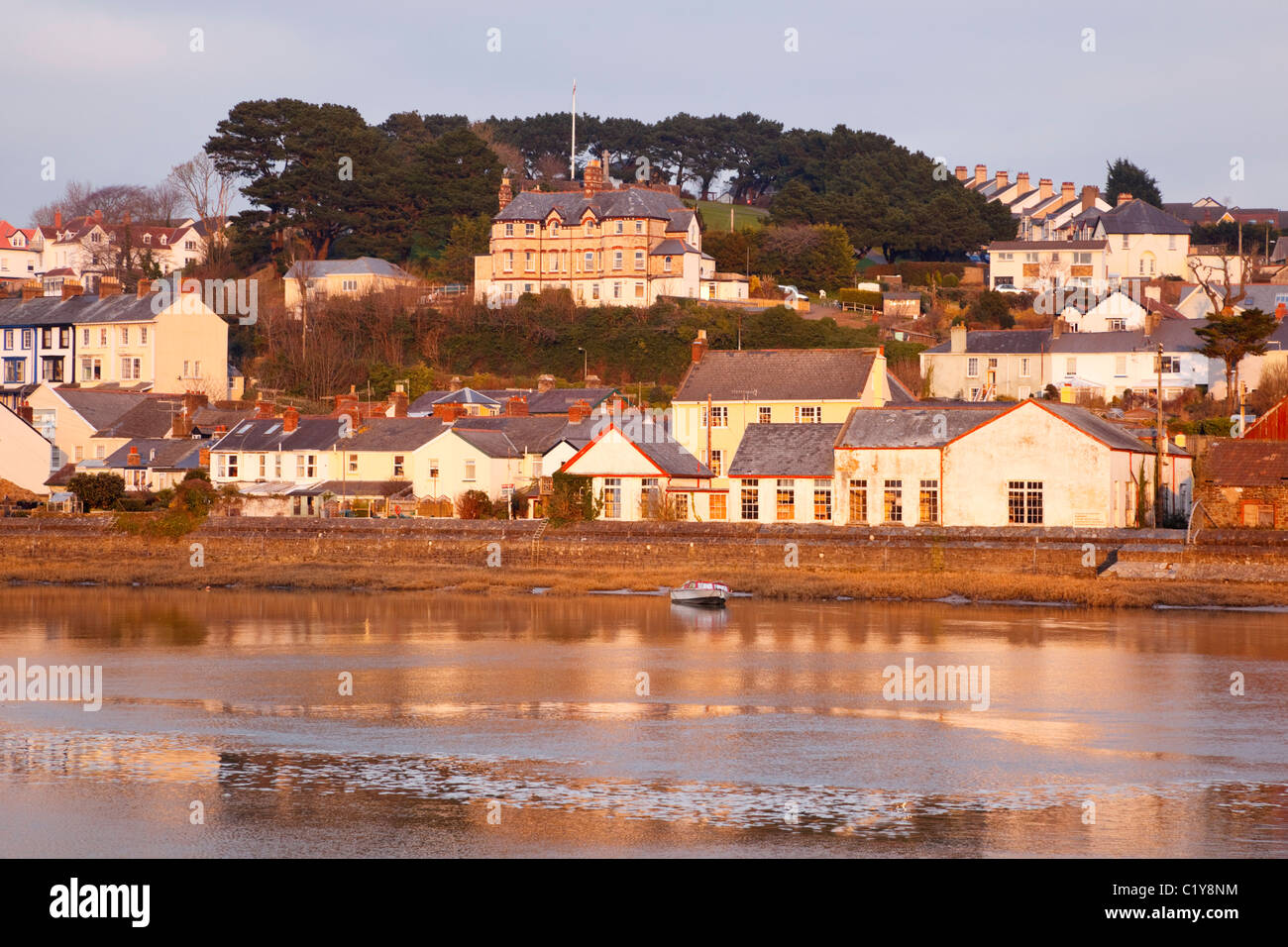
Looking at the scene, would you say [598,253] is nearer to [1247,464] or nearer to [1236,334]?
[1236,334]

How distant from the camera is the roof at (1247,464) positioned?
168 ft

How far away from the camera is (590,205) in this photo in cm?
8931

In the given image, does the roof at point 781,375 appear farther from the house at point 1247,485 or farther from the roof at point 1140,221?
the roof at point 1140,221

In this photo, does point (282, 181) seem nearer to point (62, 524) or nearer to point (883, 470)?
point (62, 524)

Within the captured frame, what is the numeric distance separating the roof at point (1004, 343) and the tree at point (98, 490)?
125ft

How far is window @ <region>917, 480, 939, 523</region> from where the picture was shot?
54.2 meters

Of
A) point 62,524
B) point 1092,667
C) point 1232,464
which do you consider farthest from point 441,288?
point 1092,667

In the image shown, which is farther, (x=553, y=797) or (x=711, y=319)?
(x=711, y=319)

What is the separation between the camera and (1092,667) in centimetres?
3397

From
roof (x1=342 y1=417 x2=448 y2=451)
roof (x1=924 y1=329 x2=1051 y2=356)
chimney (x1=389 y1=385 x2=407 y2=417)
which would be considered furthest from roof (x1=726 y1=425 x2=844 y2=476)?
roof (x1=924 y1=329 x2=1051 y2=356)

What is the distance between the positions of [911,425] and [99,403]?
38967mm

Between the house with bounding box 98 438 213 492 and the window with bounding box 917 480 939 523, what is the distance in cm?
2941

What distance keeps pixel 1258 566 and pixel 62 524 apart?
40687 mm

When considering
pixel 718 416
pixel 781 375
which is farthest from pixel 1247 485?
pixel 718 416
